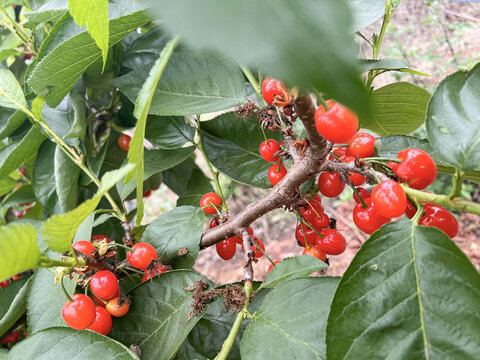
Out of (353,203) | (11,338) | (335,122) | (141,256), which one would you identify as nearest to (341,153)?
(335,122)

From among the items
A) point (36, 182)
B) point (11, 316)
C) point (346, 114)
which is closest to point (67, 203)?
point (36, 182)

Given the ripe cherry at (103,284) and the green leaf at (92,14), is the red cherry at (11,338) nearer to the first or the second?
Result: the ripe cherry at (103,284)

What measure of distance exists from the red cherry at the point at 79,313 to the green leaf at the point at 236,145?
0.38 m

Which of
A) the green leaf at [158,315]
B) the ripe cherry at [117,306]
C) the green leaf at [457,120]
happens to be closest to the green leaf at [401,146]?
the green leaf at [457,120]

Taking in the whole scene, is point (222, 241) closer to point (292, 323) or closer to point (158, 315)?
point (158, 315)

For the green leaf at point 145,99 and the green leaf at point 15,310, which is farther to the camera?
the green leaf at point 15,310

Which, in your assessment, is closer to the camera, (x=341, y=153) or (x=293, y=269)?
(x=293, y=269)

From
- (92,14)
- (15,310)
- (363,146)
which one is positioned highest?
(92,14)

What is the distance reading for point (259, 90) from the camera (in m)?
0.76

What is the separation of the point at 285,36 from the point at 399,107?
0.72m

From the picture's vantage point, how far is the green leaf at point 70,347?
1.83 feet

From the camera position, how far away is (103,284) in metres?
0.62

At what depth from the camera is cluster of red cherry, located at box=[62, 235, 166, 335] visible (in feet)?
1.91

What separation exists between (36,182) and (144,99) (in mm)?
785
